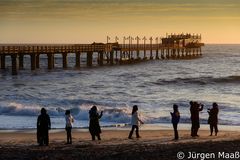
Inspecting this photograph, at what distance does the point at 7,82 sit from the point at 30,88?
588 centimetres

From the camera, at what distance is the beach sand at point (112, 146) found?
1279 cm

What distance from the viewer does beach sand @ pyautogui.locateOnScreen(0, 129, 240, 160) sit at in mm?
12789

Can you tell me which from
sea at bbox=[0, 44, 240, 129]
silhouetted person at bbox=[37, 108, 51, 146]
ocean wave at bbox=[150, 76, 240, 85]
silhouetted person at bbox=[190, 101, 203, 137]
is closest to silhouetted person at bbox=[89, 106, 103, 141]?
silhouetted person at bbox=[37, 108, 51, 146]

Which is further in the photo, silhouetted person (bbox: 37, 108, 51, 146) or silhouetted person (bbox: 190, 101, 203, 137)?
silhouetted person (bbox: 190, 101, 203, 137)

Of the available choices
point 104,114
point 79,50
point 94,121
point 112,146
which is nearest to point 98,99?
point 104,114

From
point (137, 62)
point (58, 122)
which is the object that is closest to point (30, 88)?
point (58, 122)

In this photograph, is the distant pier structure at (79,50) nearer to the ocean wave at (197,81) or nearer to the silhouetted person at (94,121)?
the ocean wave at (197,81)

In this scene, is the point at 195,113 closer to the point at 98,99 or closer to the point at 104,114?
the point at 104,114

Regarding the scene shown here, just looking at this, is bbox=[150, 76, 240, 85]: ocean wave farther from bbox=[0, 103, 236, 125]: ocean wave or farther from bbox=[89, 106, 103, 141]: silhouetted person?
bbox=[89, 106, 103, 141]: silhouetted person

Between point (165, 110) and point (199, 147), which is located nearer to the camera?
point (199, 147)

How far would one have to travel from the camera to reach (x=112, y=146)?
14617 millimetres

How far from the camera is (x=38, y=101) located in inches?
1283

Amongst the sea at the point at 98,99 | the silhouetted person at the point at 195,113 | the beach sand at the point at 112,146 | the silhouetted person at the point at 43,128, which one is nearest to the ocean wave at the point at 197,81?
the sea at the point at 98,99

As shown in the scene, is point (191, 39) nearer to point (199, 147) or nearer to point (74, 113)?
point (74, 113)
